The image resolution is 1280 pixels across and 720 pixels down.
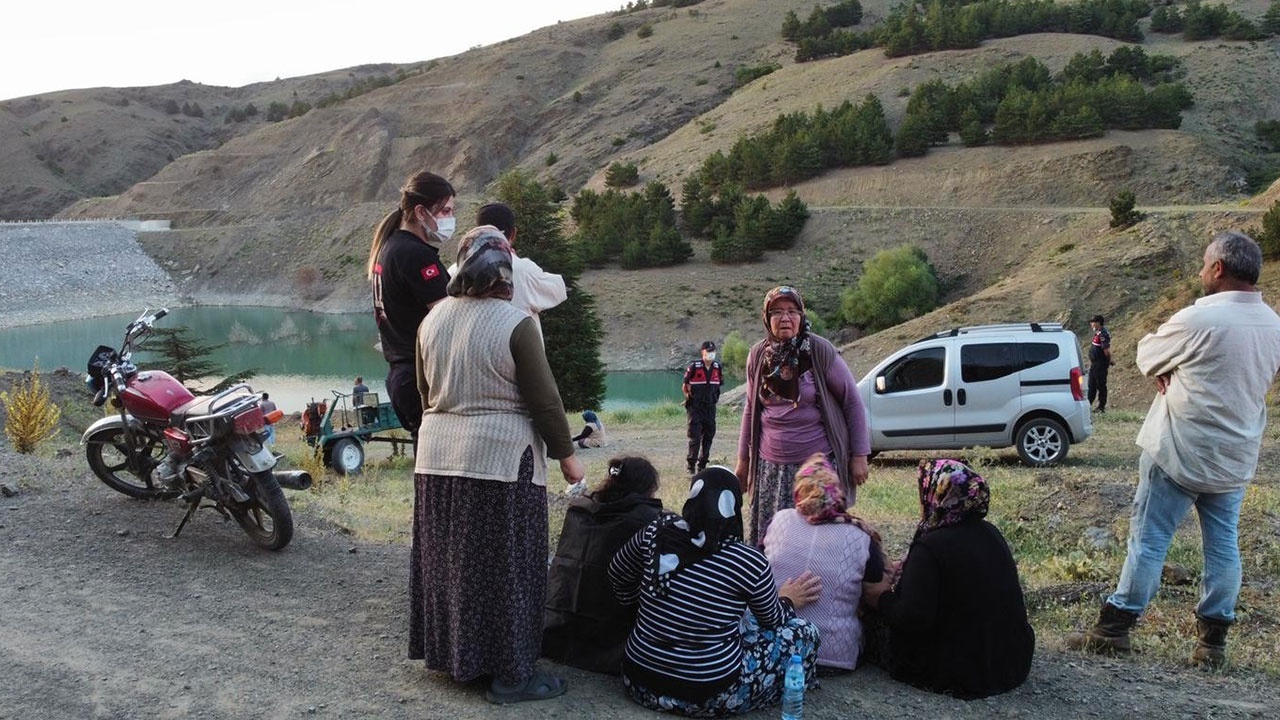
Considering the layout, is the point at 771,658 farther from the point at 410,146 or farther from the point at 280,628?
the point at 410,146

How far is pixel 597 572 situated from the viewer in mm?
4918

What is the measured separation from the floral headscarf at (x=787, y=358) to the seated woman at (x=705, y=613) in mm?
1507

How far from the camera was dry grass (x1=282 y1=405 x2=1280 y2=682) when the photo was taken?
596 cm

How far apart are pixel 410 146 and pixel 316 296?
31.6 meters

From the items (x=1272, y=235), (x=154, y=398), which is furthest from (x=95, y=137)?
(x=154, y=398)

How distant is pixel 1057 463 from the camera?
540 inches

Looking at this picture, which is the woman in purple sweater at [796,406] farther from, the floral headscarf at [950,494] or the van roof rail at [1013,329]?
the van roof rail at [1013,329]

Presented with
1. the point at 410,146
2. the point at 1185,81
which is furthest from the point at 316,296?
the point at 1185,81

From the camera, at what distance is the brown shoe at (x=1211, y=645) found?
17.2 feet

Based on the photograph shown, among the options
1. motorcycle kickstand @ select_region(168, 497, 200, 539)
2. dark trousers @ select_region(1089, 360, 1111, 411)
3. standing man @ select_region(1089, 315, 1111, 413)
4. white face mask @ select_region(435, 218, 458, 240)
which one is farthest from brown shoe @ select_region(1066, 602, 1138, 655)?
dark trousers @ select_region(1089, 360, 1111, 411)

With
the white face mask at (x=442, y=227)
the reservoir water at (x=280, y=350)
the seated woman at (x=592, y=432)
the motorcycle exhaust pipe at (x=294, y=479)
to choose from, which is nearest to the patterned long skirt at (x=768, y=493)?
the seated woman at (x=592, y=432)

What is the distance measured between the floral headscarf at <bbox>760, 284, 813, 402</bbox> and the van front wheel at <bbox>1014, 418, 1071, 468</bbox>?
8.94m

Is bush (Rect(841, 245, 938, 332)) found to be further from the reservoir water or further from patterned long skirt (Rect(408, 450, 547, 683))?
patterned long skirt (Rect(408, 450, 547, 683))

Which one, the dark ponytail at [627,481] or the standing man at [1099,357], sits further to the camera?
the standing man at [1099,357]
